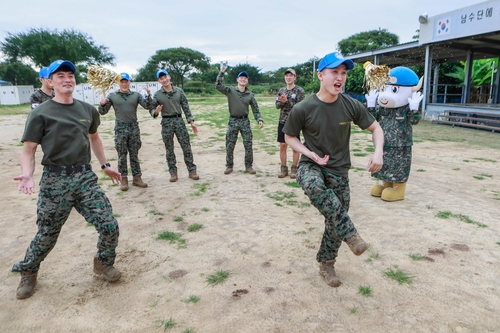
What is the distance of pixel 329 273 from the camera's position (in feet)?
10.5

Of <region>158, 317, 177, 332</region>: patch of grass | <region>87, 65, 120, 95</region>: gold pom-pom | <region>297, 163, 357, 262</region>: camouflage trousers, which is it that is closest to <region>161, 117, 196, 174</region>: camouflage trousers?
<region>87, 65, 120, 95</region>: gold pom-pom

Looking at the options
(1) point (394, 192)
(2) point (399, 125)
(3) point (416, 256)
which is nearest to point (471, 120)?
(2) point (399, 125)

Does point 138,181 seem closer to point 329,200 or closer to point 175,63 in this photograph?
point 329,200

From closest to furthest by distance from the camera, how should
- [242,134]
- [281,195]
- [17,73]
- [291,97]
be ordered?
1. [281,195]
2. [291,97]
3. [242,134]
4. [17,73]

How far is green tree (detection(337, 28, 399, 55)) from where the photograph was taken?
5085 cm

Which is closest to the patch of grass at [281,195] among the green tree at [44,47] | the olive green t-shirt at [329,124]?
the olive green t-shirt at [329,124]

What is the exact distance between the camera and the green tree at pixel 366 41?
50847 mm

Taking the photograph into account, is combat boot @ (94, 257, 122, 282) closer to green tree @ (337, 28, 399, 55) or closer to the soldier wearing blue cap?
the soldier wearing blue cap

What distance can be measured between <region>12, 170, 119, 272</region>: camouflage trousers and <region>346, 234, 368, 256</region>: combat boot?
191 centimetres

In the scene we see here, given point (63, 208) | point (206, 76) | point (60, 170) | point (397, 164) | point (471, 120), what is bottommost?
point (471, 120)

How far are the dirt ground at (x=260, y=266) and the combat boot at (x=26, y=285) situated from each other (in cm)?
8

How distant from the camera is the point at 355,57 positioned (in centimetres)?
2245

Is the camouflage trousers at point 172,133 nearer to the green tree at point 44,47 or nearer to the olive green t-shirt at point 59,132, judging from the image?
the olive green t-shirt at point 59,132

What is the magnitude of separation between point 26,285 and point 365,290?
285cm
